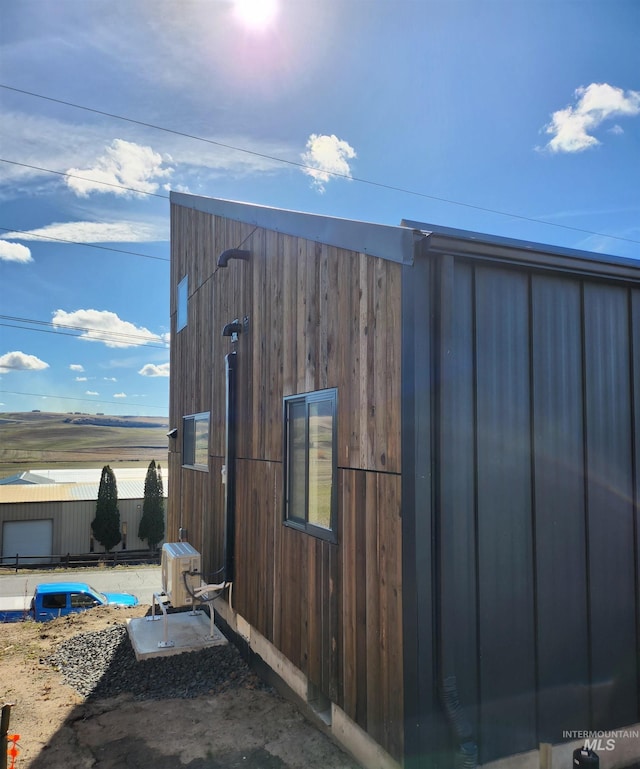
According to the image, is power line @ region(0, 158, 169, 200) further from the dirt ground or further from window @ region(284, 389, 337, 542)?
the dirt ground

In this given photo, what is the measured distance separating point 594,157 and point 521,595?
801cm

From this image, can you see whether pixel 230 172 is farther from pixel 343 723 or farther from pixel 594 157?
pixel 343 723

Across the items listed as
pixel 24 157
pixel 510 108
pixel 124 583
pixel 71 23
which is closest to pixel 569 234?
pixel 510 108

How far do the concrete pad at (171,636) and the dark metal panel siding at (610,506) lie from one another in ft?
12.6

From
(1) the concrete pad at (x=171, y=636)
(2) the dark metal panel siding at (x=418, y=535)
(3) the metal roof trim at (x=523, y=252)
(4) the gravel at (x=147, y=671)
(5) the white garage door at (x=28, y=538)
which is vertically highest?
(3) the metal roof trim at (x=523, y=252)

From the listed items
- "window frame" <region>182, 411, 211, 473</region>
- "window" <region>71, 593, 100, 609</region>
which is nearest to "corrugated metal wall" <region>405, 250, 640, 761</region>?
"window frame" <region>182, 411, 211, 473</region>

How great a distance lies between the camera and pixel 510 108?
796 cm

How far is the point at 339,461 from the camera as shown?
11.5 ft

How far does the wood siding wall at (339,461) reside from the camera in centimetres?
298

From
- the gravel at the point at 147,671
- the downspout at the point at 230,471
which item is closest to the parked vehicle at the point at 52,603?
the gravel at the point at 147,671

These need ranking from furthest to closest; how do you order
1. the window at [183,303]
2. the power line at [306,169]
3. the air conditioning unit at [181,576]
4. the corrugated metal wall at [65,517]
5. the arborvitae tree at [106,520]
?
the arborvitae tree at [106,520], the corrugated metal wall at [65,517], the power line at [306,169], the window at [183,303], the air conditioning unit at [181,576]

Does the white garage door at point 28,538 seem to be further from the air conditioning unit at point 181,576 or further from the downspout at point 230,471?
the downspout at point 230,471

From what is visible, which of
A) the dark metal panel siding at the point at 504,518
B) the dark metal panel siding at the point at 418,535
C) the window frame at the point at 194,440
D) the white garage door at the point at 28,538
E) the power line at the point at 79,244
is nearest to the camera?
the dark metal panel siding at the point at 418,535

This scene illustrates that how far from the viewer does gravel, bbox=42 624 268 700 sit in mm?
4777
